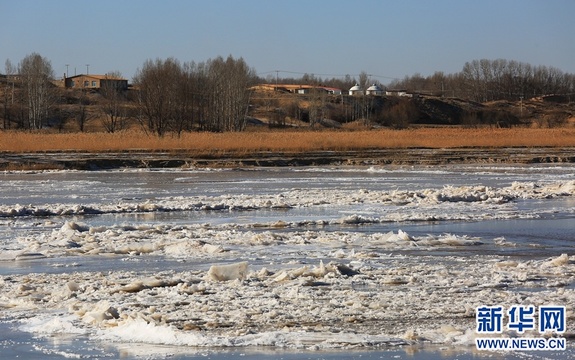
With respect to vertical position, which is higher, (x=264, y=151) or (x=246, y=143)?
(x=246, y=143)

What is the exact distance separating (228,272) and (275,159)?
28556 millimetres

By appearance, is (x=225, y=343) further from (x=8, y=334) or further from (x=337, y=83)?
(x=337, y=83)

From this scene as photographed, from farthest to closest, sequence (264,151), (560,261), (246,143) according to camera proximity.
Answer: (246,143), (264,151), (560,261)

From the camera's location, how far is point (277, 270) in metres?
11.9

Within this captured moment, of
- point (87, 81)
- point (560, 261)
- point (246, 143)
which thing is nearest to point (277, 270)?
point (560, 261)

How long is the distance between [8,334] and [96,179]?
22183 millimetres

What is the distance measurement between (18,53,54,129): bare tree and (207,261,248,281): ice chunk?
71.0m

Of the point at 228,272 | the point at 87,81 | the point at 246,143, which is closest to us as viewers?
the point at 228,272

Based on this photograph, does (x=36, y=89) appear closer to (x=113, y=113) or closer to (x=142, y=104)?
(x=113, y=113)

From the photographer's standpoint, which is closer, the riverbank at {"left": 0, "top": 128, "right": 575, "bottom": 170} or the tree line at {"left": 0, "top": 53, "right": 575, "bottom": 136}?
the riverbank at {"left": 0, "top": 128, "right": 575, "bottom": 170}

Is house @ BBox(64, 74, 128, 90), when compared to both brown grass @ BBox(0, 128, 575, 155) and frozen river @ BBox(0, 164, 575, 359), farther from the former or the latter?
frozen river @ BBox(0, 164, 575, 359)

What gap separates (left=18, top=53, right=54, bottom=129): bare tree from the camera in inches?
3172

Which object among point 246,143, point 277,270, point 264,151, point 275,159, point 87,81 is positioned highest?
point 87,81

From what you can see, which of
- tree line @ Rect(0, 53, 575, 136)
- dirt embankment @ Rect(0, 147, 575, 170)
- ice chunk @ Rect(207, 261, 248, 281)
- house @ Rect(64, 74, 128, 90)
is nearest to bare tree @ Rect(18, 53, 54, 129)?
tree line @ Rect(0, 53, 575, 136)
